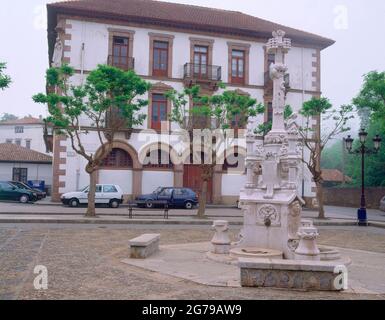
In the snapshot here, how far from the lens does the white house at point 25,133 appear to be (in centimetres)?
6744

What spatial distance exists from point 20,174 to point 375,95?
3060 centimetres

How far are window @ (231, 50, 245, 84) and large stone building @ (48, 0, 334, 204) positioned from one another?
0.07m

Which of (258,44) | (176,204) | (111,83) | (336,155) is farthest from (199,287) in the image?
(336,155)

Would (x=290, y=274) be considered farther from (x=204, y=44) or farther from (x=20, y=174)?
(x=20, y=174)

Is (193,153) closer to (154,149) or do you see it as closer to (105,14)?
(154,149)

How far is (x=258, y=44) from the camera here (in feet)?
109

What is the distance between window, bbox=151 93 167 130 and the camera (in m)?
30.7

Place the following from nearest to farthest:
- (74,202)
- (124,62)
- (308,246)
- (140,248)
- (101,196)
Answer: (308,246), (140,248), (74,202), (101,196), (124,62)

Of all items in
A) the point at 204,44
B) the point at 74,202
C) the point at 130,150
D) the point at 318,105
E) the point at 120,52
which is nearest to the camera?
the point at 318,105

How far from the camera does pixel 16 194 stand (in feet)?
95.6

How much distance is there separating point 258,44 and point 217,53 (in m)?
3.34

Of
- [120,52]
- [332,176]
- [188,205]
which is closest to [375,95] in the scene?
[188,205]

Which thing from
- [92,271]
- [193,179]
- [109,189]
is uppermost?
[193,179]

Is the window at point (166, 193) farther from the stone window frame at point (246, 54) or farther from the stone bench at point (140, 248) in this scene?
the stone bench at point (140, 248)
